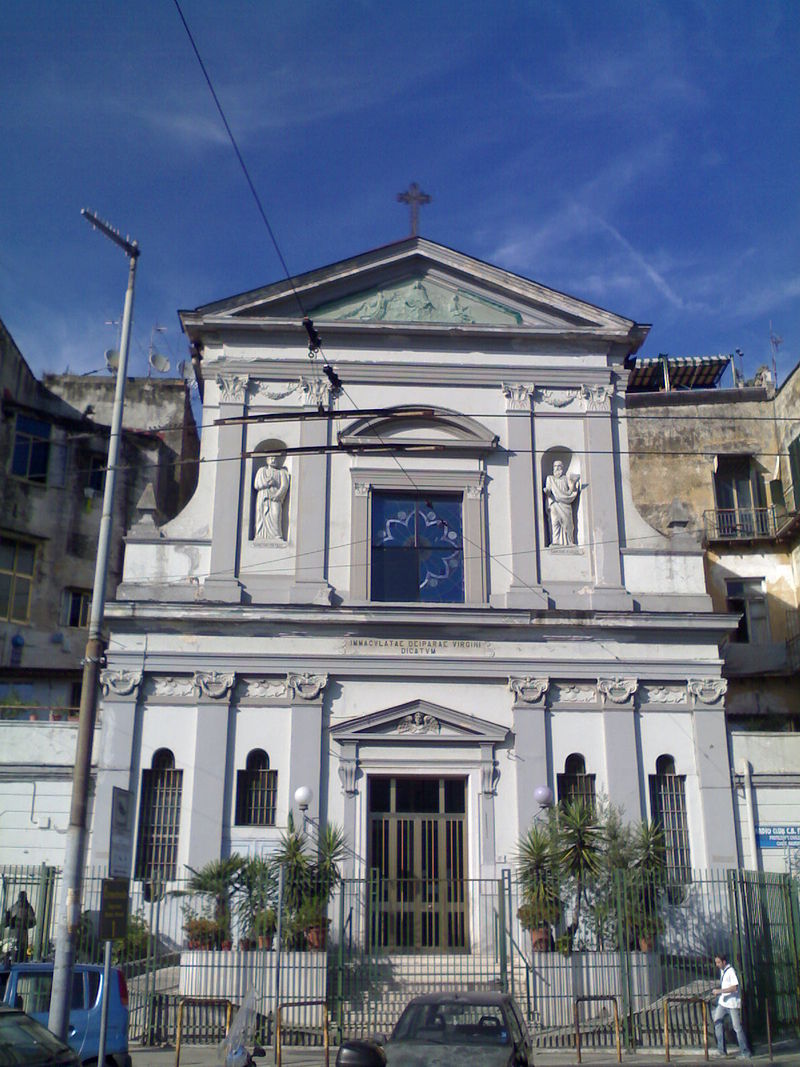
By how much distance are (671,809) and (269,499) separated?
406 inches

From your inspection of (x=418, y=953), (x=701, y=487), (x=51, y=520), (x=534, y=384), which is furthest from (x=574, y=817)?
(x=51, y=520)

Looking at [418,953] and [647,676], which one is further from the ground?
[647,676]

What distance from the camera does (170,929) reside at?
21.3 meters

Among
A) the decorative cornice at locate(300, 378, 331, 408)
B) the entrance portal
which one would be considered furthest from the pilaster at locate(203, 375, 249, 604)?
the entrance portal

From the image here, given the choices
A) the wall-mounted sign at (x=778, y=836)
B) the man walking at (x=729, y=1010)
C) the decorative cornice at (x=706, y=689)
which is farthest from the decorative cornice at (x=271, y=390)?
the man walking at (x=729, y=1010)

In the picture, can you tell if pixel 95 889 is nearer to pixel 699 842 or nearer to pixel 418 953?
pixel 418 953

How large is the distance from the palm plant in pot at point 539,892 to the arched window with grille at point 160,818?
664 centimetres

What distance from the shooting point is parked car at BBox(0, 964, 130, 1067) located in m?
14.0

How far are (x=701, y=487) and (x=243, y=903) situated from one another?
60.6 feet

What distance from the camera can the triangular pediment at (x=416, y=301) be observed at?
2570 centimetres

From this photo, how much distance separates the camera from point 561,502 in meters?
25.0

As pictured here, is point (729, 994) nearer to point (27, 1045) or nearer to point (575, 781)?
point (575, 781)

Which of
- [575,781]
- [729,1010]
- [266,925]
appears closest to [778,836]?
[575,781]

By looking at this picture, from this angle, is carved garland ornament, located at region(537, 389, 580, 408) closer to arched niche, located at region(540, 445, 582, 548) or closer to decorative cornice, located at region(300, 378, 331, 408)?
arched niche, located at region(540, 445, 582, 548)
